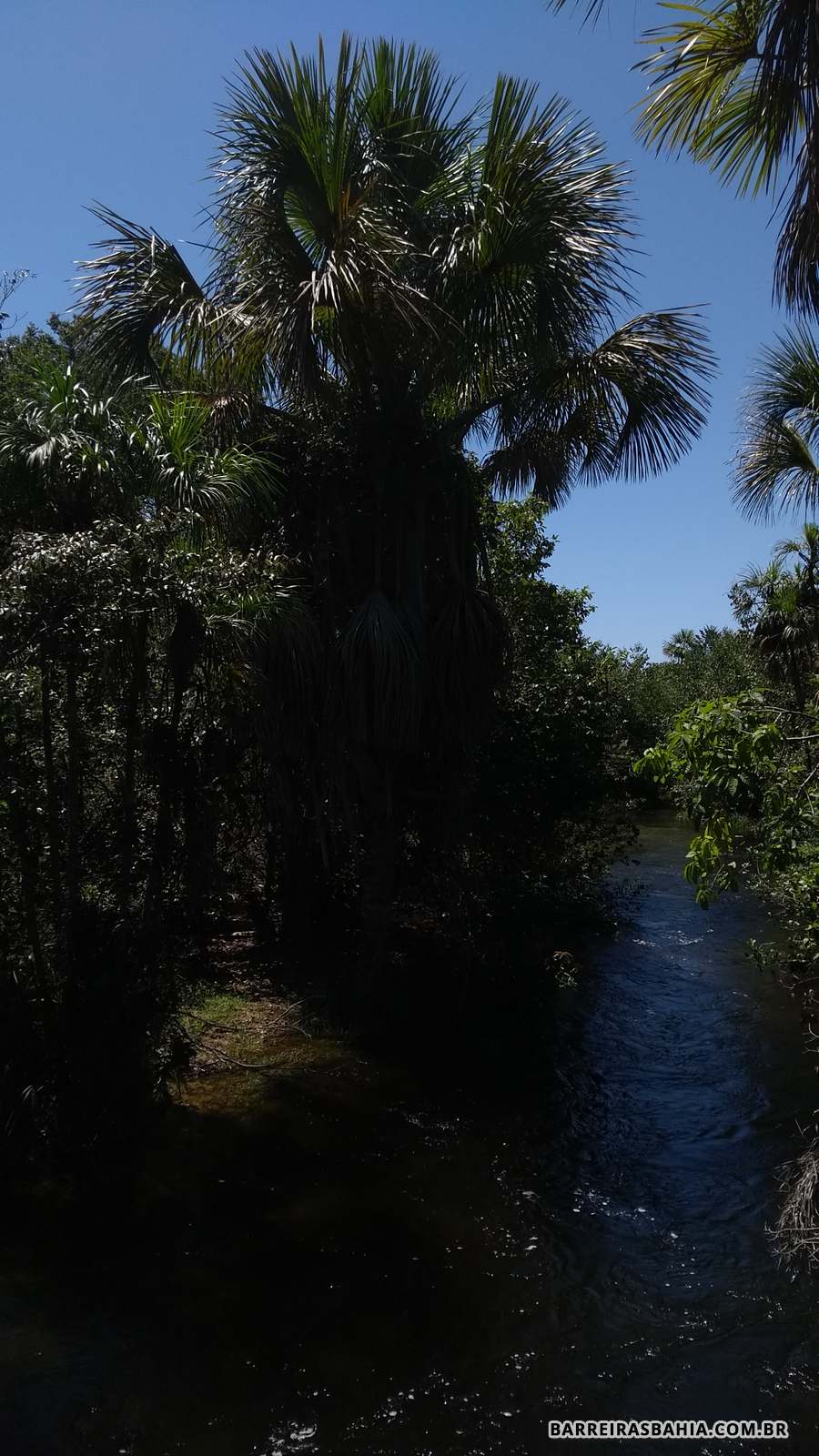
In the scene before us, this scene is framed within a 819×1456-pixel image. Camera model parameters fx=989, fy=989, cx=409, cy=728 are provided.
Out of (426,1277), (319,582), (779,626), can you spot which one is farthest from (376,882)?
(779,626)

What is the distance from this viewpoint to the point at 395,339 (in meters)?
8.55

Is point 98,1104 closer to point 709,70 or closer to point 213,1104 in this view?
point 213,1104

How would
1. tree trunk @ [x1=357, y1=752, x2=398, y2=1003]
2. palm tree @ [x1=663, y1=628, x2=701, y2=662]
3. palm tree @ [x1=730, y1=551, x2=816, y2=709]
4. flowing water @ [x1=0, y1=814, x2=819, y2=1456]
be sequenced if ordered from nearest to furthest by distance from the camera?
flowing water @ [x1=0, y1=814, x2=819, y2=1456] < tree trunk @ [x1=357, y1=752, x2=398, y2=1003] < palm tree @ [x1=730, y1=551, x2=816, y2=709] < palm tree @ [x1=663, y1=628, x2=701, y2=662]

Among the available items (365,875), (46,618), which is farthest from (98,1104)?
(365,875)

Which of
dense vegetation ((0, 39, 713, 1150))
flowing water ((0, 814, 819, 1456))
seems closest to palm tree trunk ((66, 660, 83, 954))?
dense vegetation ((0, 39, 713, 1150))

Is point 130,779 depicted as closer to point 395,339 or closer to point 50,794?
point 50,794

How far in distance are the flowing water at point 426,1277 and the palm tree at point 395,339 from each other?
2845 mm

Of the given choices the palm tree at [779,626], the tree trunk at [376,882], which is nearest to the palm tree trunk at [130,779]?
the tree trunk at [376,882]

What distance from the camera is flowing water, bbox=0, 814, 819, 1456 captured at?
4730 mm

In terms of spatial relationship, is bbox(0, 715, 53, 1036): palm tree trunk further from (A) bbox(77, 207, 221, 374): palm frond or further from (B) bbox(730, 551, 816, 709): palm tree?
(B) bbox(730, 551, 816, 709): palm tree

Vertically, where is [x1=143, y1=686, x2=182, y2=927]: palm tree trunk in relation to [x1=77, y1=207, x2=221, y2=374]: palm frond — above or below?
below

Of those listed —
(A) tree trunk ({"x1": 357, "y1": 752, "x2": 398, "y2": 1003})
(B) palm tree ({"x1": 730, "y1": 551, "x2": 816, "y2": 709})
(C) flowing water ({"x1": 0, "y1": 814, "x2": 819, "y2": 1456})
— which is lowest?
(C) flowing water ({"x1": 0, "y1": 814, "x2": 819, "y2": 1456})

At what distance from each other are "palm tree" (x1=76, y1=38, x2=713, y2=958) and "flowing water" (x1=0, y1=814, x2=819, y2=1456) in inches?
112

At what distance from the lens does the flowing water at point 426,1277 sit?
15.5ft
